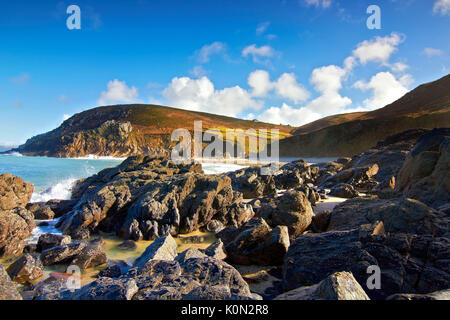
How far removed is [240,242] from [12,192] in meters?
11.7

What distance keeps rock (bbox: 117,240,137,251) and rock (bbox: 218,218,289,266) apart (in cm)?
347

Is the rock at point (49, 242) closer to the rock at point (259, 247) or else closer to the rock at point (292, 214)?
the rock at point (259, 247)

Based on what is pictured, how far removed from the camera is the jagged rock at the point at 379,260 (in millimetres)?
3615

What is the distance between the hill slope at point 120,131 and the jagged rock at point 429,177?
83568mm

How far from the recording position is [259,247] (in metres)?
6.13

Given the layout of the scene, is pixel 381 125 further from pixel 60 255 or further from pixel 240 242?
pixel 60 255

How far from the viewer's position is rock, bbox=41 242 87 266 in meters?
6.49

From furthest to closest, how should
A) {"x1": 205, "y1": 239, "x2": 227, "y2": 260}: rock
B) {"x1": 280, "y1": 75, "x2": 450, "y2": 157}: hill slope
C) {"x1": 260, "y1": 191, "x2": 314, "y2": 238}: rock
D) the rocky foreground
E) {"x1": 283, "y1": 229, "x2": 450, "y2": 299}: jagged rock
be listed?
{"x1": 280, "y1": 75, "x2": 450, "y2": 157}: hill slope
{"x1": 260, "y1": 191, "x2": 314, "y2": 238}: rock
{"x1": 205, "y1": 239, "x2": 227, "y2": 260}: rock
{"x1": 283, "y1": 229, "x2": 450, "y2": 299}: jagged rock
the rocky foreground

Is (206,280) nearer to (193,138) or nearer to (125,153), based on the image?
(193,138)

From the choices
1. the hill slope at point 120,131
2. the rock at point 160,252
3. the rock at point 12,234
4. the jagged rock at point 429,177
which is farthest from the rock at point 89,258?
the hill slope at point 120,131

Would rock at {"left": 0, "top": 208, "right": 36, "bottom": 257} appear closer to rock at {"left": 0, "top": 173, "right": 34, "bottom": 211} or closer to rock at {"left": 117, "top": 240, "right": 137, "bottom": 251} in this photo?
rock at {"left": 0, "top": 173, "right": 34, "bottom": 211}

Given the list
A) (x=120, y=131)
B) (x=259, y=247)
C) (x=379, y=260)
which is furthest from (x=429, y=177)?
(x=120, y=131)

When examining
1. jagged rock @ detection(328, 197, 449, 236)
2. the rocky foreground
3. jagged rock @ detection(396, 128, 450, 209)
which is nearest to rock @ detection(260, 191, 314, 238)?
the rocky foreground
